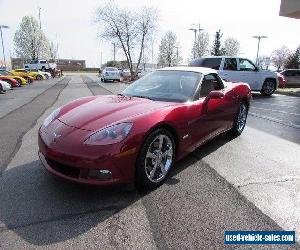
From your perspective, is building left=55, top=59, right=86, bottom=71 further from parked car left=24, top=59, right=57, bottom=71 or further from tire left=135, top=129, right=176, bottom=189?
tire left=135, top=129, right=176, bottom=189

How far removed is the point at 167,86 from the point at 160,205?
2.11m

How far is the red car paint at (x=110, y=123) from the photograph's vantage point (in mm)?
3307

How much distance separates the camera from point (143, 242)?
2.78 meters

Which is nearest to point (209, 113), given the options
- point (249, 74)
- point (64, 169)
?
Answer: point (64, 169)

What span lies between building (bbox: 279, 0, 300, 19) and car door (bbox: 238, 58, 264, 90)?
208 inches

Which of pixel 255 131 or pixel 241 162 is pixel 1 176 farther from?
pixel 255 131

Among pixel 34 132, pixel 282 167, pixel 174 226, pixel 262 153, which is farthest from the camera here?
pixel 34 132

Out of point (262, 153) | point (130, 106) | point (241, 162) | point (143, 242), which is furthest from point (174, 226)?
point (262, 153)

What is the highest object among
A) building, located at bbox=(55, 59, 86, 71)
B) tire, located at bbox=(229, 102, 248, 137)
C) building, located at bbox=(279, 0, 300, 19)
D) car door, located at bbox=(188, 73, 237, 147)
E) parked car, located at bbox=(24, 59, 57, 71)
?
building, located at bbox=(279, 0, 300, 19)

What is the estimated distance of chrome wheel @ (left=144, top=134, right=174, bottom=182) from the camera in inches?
149

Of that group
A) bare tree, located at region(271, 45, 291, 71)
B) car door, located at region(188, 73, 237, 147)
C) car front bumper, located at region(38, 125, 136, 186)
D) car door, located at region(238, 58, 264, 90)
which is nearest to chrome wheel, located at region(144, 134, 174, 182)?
car front bumper, located at region(38, 125, 136, 186)

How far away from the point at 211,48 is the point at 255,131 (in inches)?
2440

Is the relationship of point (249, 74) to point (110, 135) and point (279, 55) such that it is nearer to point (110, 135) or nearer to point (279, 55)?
point (110, 135)

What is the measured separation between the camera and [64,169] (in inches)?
136
